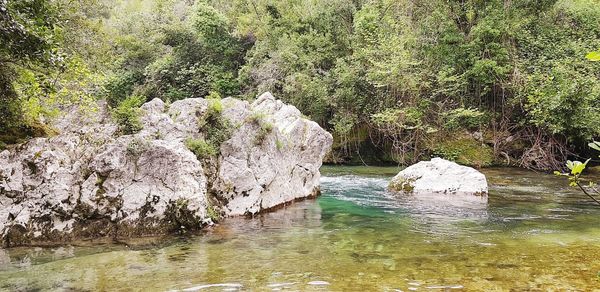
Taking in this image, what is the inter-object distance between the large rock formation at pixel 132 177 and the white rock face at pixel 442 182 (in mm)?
6131

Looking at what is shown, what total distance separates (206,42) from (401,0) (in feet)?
49.8

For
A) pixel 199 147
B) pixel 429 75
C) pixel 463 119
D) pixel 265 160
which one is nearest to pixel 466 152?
pixel 463 119

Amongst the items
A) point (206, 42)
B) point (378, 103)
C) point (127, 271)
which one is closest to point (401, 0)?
point (378, 103)

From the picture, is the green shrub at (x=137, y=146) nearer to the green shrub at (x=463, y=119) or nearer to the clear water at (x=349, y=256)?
the clear water at (x=349, y=256)

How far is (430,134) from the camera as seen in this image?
26.2 metres

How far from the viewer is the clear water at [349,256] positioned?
225 inches

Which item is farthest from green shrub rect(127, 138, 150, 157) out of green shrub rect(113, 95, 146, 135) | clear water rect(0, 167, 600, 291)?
clear water rect(0, 167, 600, 291)

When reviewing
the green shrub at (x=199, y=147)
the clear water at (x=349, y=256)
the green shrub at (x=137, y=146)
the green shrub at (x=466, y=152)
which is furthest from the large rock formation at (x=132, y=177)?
the green shrub at (x=466, y=152)

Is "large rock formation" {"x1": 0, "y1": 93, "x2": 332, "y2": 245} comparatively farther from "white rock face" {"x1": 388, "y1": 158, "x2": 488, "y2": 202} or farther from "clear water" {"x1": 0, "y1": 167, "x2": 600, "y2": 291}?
"white rock face" {"x1": 388, "y1": 158, "x2": 488, "y2": 202}

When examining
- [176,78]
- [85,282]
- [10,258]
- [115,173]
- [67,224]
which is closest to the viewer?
[85,282]

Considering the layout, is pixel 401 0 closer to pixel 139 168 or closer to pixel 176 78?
pixel 176 78

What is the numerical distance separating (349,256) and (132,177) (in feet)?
15.7

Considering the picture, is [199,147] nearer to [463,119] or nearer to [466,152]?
[466,152]

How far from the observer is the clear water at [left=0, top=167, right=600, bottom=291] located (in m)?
5.71
